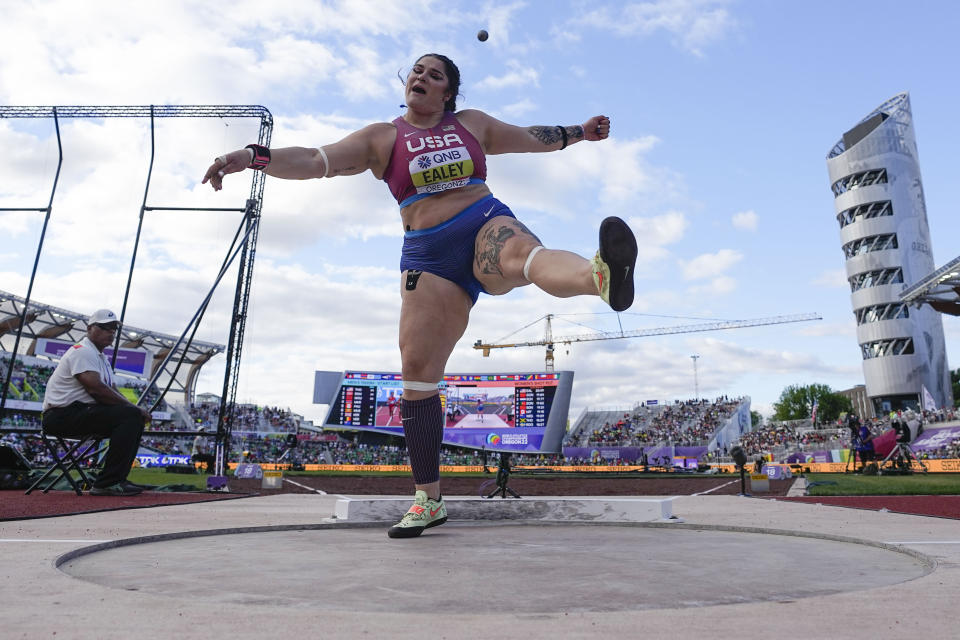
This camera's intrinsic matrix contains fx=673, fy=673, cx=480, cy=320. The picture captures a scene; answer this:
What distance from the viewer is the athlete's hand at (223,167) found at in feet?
9.84

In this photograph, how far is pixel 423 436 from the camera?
151 inches

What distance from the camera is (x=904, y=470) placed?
1889cm

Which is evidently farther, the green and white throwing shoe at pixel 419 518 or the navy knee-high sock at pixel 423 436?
the navy knee-high sock at pixel 423 436

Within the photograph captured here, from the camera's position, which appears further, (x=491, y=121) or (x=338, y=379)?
(x=338, y=379)

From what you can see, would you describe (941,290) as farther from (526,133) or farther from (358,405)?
(358,405)

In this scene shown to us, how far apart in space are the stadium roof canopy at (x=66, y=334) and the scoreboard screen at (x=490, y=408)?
38.0ft

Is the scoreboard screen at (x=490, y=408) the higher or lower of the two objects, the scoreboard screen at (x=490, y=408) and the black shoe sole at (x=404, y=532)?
the higher

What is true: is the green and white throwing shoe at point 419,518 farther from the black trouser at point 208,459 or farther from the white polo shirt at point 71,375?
the black trouser at point 208,459

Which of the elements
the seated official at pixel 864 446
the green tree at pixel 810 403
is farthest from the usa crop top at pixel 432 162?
the green tree at pixel 810 403

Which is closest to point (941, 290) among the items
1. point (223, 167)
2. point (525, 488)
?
point (525, 488)

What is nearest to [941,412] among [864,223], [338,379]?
[864,223]

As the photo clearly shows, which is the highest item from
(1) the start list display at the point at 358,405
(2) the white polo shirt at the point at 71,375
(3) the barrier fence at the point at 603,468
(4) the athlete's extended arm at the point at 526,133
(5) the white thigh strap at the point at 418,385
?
(1) the start list display at the point at 358,405

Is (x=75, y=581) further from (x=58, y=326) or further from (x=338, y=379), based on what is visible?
(x=58, y=326)

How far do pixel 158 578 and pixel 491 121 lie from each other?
307 centimetres
